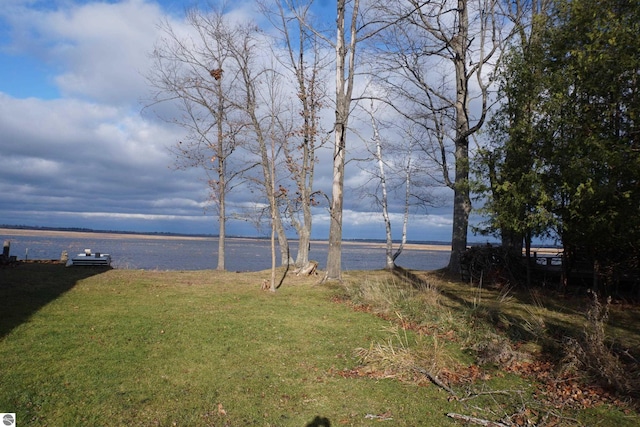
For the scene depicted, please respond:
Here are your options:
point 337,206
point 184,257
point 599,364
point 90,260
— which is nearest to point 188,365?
point 599,364

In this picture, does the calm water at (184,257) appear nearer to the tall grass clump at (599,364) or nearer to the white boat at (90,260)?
the white boat at (90,260)

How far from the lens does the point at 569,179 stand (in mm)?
10766

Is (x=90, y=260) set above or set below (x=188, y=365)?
above

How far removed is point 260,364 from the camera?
663 centimetres

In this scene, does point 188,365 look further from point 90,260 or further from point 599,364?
point 90,260

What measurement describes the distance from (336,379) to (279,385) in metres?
0.80

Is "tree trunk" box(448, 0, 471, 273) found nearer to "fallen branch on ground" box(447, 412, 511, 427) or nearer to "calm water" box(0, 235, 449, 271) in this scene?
"calm water" box(0, 235, 449, 271)

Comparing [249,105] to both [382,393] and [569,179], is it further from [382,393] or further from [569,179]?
[382,393]

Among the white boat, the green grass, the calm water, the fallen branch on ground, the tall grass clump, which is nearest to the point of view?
the fallen branch on ground

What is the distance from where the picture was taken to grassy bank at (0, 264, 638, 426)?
496 cm

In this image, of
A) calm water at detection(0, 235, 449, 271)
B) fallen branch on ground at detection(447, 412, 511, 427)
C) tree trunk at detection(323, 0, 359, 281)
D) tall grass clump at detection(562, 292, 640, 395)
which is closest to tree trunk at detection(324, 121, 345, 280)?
tree trunk at detection(323, 0, 359, 281)

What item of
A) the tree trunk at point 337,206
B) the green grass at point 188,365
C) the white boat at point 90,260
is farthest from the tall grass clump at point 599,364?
the white boat at point 90,260

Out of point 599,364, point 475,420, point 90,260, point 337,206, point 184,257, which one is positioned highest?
point 337,206

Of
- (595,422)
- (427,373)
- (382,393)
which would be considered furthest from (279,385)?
(595,422)
